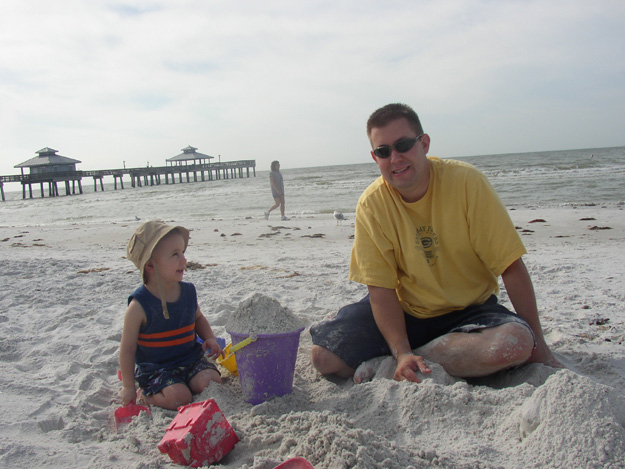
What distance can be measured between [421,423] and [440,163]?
1.45 metres

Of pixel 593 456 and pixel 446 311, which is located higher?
pixel 446 311

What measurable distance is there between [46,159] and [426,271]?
4887cm

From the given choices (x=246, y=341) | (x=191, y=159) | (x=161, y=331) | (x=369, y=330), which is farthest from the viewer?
(x=191, y=159)

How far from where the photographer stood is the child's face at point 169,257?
2.55m

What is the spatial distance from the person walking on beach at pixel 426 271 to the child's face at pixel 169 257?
2.95 ft

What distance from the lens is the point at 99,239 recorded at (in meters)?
9.13

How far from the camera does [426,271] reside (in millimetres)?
2611

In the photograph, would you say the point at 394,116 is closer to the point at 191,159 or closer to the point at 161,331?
the point at 161,331

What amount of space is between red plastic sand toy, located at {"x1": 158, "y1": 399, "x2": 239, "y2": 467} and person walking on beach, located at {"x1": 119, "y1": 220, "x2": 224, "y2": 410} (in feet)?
2.10

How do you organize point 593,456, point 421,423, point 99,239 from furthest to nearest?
point 99,239
point 421,423
point 593,456

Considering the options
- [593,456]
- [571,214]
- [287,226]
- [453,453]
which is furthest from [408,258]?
[571,214]

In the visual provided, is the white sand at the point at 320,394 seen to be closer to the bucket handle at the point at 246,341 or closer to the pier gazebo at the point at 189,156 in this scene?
the bucket handle at the point at 246,341

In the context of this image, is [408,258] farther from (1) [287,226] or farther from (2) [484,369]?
(1) [287,226]

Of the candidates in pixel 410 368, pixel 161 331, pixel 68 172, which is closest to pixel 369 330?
pixel 410 368
